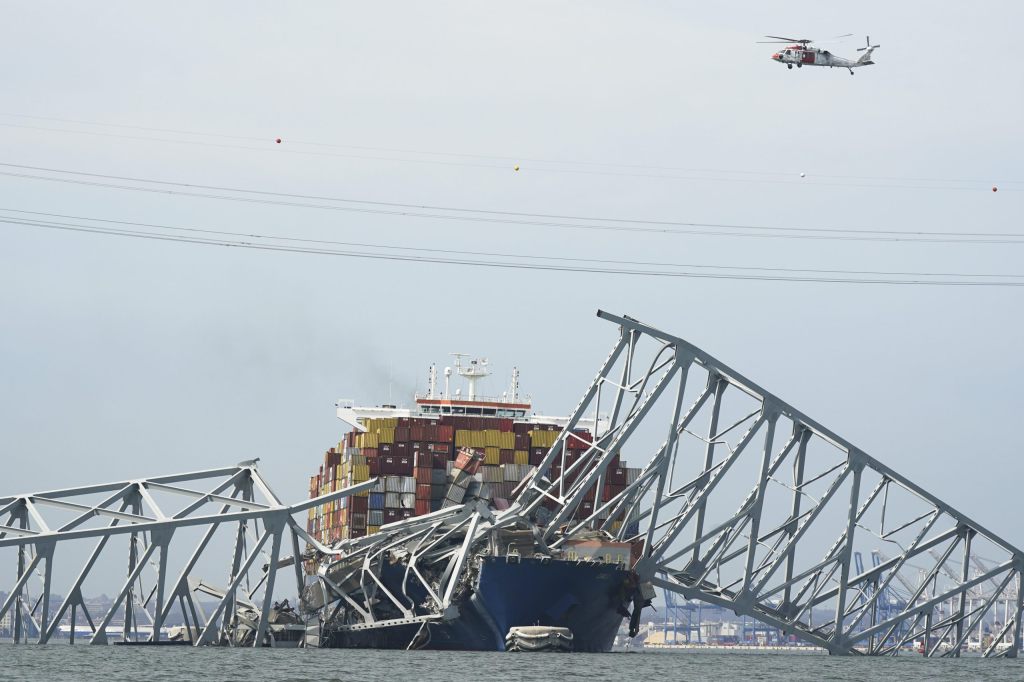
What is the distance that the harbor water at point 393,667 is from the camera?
164ft

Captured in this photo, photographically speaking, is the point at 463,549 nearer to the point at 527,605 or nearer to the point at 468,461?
the point at 527,605

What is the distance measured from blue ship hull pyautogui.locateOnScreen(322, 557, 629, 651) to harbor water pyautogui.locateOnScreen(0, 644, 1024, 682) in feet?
3.87

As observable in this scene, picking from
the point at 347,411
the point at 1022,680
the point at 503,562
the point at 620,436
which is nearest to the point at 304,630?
the point at 503,562

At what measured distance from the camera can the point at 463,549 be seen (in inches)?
2586

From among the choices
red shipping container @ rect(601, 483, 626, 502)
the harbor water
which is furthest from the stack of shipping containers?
the harbor water

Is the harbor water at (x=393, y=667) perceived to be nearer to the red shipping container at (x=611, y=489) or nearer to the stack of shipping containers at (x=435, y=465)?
the stack of shipping containers at (x=435, y=465)

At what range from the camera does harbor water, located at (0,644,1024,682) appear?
49.9 m

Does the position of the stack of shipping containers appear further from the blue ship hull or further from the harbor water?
the blue ship hull

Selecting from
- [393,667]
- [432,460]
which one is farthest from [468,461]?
[393,667]

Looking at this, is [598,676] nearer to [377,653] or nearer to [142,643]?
[377,653]

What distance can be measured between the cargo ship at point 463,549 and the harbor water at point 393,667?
183 centimetres

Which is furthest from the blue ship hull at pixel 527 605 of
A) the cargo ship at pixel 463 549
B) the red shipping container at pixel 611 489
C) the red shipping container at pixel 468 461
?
the red shipping container at pixel 611 489

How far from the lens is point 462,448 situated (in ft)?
294

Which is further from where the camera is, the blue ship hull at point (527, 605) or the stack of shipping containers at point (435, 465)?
the stack of shipping containers at point (435, 465)
